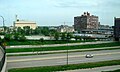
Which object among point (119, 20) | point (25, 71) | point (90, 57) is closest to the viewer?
point (25, 71)

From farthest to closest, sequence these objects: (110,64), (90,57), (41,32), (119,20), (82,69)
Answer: (41,32) → (119,20) → (90,57) → (110,64) → (82,69)

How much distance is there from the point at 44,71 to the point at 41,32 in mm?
155287

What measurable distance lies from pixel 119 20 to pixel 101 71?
331 feet

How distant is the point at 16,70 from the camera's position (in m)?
40.6

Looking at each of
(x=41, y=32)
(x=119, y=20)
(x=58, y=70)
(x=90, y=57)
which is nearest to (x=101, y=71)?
(x=58, y=70)

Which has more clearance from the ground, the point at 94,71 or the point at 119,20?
the point at 119,20

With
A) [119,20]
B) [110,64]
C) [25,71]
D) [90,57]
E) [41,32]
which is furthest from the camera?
[41,32]

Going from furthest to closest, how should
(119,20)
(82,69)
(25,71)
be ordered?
(119,20)
(82,69)
(25,71)

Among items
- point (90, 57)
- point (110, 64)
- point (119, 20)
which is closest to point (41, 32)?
point (119, 20)

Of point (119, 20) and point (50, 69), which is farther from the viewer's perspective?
point (119, 20)

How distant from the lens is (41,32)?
195375 millimetres

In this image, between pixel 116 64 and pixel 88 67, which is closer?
pixel 88 67

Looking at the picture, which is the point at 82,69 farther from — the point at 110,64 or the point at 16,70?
the point at 16,70

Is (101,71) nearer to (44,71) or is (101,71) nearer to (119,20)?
(44,71)
